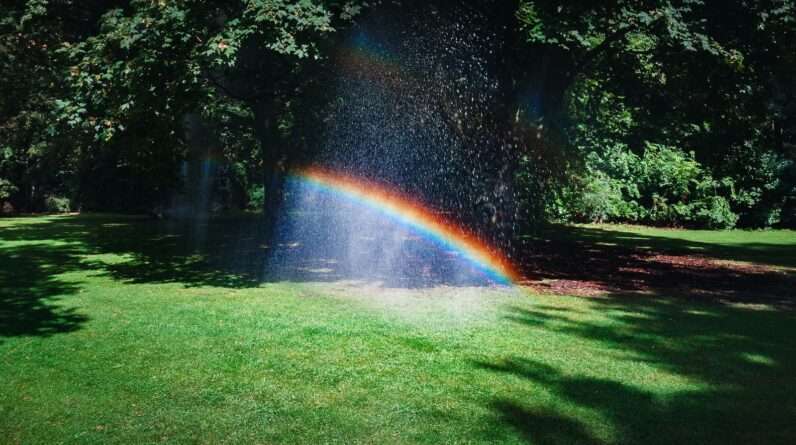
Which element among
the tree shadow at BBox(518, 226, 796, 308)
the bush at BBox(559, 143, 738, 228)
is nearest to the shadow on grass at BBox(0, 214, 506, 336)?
the tree shadow at BBox(518, 226, 796, 308)

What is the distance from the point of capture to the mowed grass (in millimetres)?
4176

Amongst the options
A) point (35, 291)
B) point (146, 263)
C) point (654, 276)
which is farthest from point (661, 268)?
point (35, 291)

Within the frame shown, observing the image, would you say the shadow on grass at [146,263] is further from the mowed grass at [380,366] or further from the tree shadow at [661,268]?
the tree shadow at [661,268]

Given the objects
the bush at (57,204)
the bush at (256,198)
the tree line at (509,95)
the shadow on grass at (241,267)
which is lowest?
the shadow on grass at (241,267)

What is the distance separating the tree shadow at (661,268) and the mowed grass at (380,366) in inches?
41.4

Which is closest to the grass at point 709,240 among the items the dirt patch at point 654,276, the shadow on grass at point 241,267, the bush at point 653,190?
the shadow on grass at point 241,267

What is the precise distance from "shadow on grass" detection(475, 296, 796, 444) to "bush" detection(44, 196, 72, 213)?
25764mm

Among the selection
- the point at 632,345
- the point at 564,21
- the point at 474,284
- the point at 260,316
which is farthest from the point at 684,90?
the point at 260,316

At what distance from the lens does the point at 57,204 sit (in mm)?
28594

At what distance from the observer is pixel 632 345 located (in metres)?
6.32

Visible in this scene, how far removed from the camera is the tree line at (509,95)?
30.0ft

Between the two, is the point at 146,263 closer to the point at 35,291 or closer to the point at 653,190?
the point at 35,291

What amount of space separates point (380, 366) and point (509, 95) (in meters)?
6.87

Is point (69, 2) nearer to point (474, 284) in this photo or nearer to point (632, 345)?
point (474, 284)
